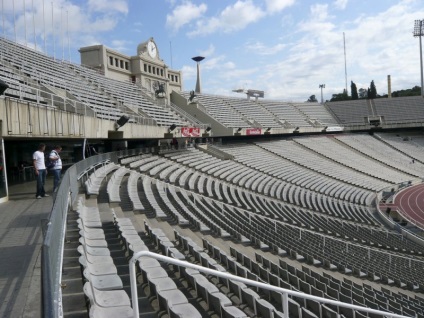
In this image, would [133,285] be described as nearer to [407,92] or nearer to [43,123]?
[43,123]

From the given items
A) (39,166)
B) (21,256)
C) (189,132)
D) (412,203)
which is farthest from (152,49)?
(21,256)

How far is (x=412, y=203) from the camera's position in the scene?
2689 centimetres

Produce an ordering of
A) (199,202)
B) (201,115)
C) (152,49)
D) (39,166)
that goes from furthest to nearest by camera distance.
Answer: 1. (201,115)
2. (152,49)
3. (199,202)
4. (39,166)

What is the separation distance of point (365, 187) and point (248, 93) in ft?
84.5

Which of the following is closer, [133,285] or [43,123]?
[133,285]

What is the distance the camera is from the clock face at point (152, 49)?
3452 centimetres

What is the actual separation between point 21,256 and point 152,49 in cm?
3265

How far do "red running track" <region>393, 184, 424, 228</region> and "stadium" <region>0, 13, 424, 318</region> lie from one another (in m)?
0.18

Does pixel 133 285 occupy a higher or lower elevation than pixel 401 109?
lower

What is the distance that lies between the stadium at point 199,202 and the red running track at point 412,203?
185mm

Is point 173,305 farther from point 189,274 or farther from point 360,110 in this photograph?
point 360,110

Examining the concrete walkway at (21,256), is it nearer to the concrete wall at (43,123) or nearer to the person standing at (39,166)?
the person standing at (39,166)

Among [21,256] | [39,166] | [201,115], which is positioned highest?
[201,115]

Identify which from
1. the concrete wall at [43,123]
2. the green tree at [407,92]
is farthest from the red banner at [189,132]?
the green tree at [407,92]
